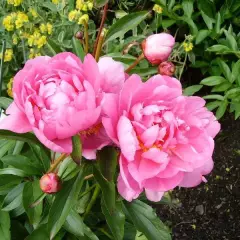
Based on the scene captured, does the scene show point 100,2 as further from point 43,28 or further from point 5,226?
point 43,28

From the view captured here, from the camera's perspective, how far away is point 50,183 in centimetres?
75

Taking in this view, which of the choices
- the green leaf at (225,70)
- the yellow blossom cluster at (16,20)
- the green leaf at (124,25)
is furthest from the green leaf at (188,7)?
the green leaf at (124,25)

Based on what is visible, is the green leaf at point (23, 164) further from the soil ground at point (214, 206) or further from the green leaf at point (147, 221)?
the soil ground at point (214, 206)

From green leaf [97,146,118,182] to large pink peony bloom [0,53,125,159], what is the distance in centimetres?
2

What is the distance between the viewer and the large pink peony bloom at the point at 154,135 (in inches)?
25.0

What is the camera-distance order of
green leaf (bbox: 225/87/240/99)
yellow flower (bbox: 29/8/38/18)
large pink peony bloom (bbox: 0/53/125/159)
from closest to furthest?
large pink peony bloom (bbox: 0/53/125/159) < yellow flower (bbox: 29/8/38/18) < green leaf (bbox: 225/87/240/99)

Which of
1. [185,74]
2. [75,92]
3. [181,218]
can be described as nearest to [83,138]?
[75,92]

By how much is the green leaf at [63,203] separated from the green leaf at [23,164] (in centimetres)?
17

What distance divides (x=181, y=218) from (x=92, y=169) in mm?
1417

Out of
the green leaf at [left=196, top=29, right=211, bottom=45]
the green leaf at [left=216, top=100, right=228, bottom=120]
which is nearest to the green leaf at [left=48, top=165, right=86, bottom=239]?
the green leaf at [left=216, top=100, right=228, bottom=120]

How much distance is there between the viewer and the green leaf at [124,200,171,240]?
3.21ft

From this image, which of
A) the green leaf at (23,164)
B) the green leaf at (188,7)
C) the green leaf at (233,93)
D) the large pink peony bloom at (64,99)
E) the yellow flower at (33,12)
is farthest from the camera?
the green leaf at (188,7)

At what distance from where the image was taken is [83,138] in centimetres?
68

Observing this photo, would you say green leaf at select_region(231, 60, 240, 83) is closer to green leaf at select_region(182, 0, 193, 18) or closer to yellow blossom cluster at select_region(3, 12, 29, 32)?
green leaf at select_region(182, 0, 193, 18)
